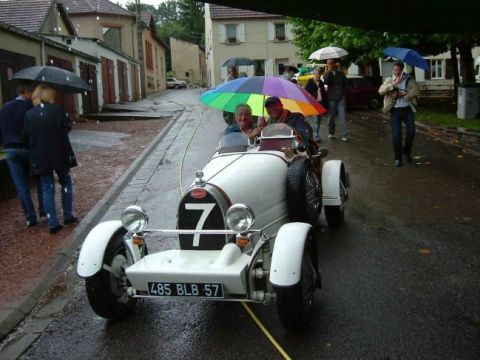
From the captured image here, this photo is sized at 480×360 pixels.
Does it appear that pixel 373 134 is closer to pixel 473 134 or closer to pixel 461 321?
pixel 473 134

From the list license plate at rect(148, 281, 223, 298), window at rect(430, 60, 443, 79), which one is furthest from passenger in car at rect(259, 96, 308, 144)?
window at rect(430, 60, 443, 79)

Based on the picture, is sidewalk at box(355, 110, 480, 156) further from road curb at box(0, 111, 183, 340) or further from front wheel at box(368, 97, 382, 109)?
front wheel at box(368, 97, 382, 109)

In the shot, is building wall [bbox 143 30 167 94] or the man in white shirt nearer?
Answer: the man in white shirt

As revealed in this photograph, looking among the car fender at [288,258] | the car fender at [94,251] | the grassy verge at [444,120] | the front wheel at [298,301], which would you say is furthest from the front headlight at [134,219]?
the grassy verge at [444,120]

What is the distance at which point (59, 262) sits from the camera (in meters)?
6.31

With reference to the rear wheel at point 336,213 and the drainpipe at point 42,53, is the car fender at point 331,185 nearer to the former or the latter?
the rear wheel at point 336,213

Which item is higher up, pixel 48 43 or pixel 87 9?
pixel 87 9

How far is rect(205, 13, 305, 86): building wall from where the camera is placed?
1991 inches

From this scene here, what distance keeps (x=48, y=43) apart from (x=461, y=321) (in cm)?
1749

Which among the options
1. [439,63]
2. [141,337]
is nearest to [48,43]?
[141,337]

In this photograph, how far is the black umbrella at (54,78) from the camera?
24.0ft

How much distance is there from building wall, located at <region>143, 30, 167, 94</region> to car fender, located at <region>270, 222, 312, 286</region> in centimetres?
4840

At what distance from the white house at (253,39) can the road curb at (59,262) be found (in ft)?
135

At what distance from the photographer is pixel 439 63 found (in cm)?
4953
